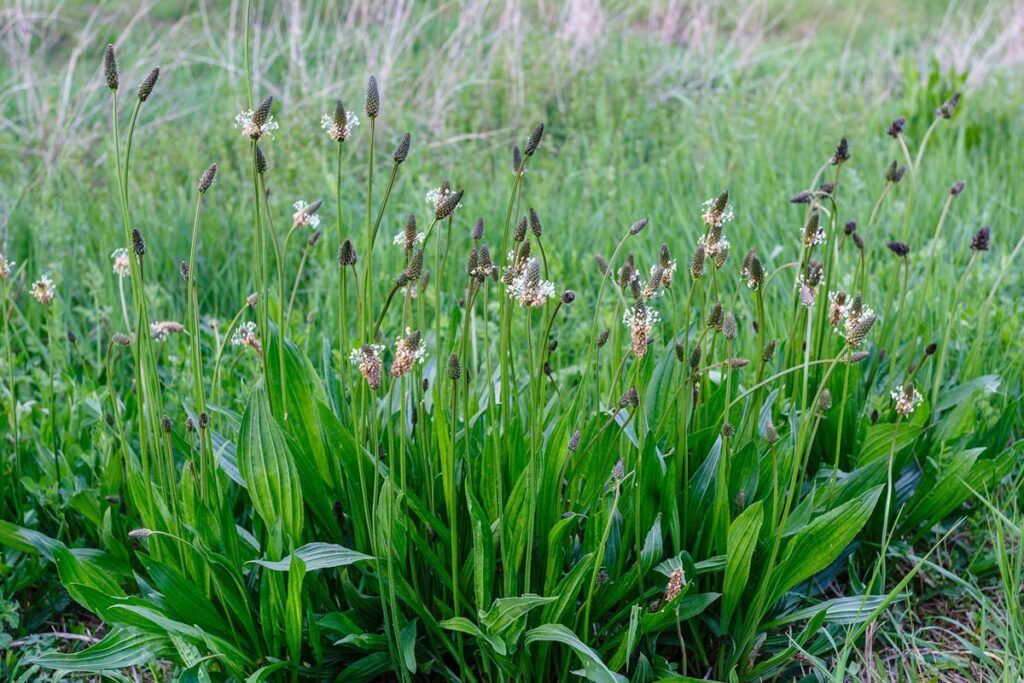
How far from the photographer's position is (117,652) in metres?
1.78

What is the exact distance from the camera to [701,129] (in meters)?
4.98

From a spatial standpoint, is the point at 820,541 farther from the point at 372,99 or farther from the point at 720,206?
the point at 372,99

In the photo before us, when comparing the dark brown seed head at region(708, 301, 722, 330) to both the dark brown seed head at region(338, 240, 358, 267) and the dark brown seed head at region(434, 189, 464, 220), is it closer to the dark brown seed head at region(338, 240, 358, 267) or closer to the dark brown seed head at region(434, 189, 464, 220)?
the dark brown seed head at region(434, 189, 464, 220)

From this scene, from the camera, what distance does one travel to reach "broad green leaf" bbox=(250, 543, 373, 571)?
5.61 ft

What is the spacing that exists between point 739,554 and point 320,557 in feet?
2.43

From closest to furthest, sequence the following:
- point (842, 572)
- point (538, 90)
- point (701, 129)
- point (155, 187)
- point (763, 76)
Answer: point (842, 572), point (155, 187), point (701, 129), point (538, 90), point (763, 76)

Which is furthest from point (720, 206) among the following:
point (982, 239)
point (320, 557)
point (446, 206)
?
point (320, 557)

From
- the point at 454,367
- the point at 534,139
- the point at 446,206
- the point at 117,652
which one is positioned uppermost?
the point at 534,139

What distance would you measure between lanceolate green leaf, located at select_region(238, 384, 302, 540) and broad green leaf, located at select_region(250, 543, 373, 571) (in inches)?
2.2

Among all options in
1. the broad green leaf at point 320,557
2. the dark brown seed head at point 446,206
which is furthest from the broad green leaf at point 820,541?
the dark brown seed head at point 446,206

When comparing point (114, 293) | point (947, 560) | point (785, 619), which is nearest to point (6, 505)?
point (114, 293)

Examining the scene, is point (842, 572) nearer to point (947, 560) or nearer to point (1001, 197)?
point (947, 560)

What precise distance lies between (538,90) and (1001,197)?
237 cm

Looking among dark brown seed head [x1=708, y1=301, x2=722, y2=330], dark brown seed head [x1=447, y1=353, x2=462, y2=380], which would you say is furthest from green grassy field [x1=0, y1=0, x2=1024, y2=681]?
dark brown seed head [x1=447, y1=353, x2=462, y2=380]
